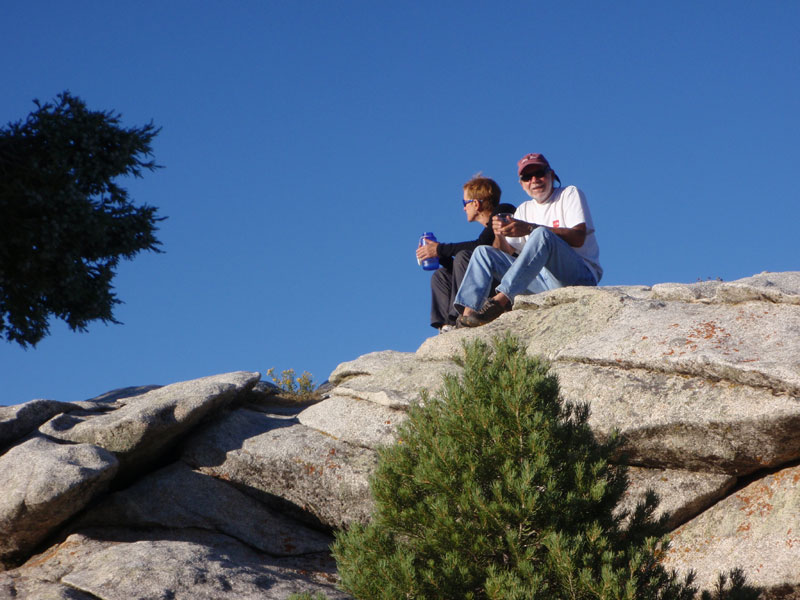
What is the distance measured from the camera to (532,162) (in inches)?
433

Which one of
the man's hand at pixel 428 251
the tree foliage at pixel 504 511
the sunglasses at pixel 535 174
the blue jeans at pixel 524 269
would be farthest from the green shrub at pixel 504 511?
→ the sunglasses at pixel 535 174

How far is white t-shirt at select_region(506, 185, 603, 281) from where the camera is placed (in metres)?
10.8

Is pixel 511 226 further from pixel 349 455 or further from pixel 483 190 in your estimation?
pixel 349 455

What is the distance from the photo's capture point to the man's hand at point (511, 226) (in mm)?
10461

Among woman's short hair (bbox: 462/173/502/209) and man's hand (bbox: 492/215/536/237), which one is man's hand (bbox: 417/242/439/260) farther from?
man's hand (bbox: 492/215/536/237)

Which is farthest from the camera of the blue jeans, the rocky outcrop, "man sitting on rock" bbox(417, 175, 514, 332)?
"man sitting on rock" bbox(417, 175, 514, 332)

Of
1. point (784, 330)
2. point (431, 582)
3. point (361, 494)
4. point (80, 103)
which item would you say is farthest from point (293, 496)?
point (80, 103)

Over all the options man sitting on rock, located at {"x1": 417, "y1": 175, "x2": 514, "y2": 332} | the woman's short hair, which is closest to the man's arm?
man sitting on rock, located at {"x1": 417, "y1": 175, "x2": 514, "y2": 332}

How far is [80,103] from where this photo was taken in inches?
768

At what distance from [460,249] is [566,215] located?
64.4 inches

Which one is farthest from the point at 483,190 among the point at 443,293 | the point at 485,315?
the point at 485,315

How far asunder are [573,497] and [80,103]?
1785 centimetres

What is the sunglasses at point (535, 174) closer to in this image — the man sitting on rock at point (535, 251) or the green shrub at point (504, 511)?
the man sitting on rock at point (535, 251)

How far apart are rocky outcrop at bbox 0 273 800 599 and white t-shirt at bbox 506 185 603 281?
99 centimetres
